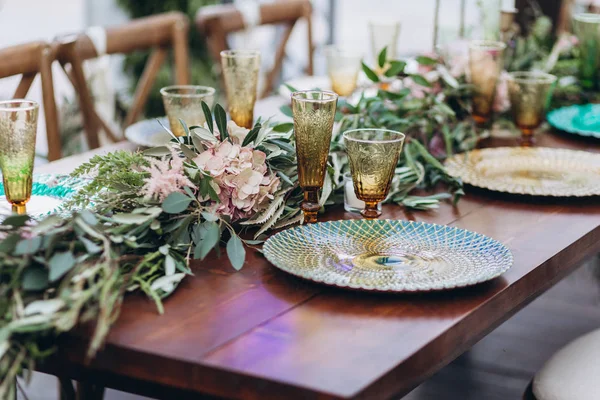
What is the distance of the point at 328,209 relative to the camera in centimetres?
138

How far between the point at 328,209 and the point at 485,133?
66 centimetres

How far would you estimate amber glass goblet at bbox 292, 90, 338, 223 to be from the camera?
1192 millimetres

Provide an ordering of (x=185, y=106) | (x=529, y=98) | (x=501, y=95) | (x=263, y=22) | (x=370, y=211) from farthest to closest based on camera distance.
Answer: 1. (x=263, y=22)
2. (x=501, y=95)
3. (x=529, y=98)
4. (x=185, y=106)
5. (x=370, y=211)

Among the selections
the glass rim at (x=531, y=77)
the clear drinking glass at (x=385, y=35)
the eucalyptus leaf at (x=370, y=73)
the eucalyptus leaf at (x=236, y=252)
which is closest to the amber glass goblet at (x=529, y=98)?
the glass rim at (x=531, y=77)

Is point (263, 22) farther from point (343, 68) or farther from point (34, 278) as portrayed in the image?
point (34, 278)

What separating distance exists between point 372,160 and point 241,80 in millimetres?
499

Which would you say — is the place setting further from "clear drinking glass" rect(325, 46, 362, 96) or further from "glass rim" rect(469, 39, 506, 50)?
"clear drinking glass" rect(325, 46, 362, 96)

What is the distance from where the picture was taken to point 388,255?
45.1 inches

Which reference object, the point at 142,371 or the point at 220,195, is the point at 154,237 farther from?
the point at 142,371

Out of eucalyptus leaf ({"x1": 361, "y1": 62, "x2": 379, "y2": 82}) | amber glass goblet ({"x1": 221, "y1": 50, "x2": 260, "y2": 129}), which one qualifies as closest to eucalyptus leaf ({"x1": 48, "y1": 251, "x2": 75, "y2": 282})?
amber glass goblet ({"x1": 221, "y1": 50, "x2": 260, "y2": 129})

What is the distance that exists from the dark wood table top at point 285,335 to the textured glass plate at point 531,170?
325 mm

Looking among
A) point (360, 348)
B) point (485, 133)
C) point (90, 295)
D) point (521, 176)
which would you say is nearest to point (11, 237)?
point (90, 295)

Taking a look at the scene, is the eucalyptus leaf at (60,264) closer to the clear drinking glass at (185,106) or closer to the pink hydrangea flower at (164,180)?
the pink hydrangea flower at (164,180)

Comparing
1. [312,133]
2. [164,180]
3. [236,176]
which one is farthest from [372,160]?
[164,180]
